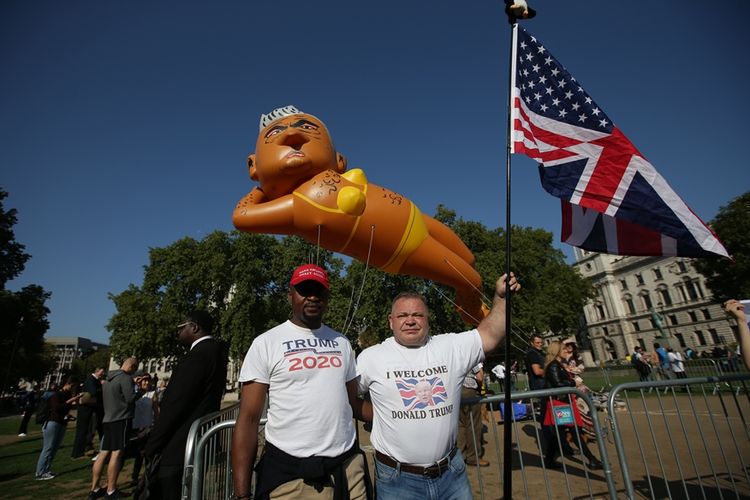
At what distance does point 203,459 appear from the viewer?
8.80 feet

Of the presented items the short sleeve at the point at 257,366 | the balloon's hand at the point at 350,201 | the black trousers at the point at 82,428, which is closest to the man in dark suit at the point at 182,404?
the short sleeve at the point at 257,366

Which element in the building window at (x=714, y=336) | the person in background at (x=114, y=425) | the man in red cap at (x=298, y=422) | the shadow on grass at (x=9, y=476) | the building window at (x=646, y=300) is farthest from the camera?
the building window at (x=646, y=300)

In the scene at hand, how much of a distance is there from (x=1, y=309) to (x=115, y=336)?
6.43m

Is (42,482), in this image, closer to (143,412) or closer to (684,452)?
(143,412)

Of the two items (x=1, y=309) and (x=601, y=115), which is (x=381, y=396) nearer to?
(x=601, y=115)

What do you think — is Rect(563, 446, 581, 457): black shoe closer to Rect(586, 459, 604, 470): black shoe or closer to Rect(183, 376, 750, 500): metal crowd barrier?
Rect(183, 376, 750, 500): metal crowd barrier

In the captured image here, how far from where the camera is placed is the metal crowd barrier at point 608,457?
9.29 feet

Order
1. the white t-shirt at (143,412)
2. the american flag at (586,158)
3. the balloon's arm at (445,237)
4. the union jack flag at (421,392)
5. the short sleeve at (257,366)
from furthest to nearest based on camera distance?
the white t-shirt at (143,412), the balloon's arm at (445,237), the american flag at (586,158), the union jack flag at (421,392), the short sleeve at (257,366)

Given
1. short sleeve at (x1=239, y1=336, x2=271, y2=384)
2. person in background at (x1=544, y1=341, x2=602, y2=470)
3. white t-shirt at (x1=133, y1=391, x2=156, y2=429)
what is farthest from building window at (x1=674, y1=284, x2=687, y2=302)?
short sleeve at (x1=239, y1=336, x2=271, y2=384)

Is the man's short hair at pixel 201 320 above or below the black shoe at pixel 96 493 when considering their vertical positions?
above

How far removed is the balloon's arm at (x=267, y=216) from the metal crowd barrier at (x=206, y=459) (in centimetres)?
196

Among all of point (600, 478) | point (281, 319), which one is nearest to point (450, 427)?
point (600, 478)

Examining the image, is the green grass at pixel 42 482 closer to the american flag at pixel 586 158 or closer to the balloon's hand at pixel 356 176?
the balloon's hand at pixel 356 176

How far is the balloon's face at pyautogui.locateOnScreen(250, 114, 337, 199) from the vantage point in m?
4.14
